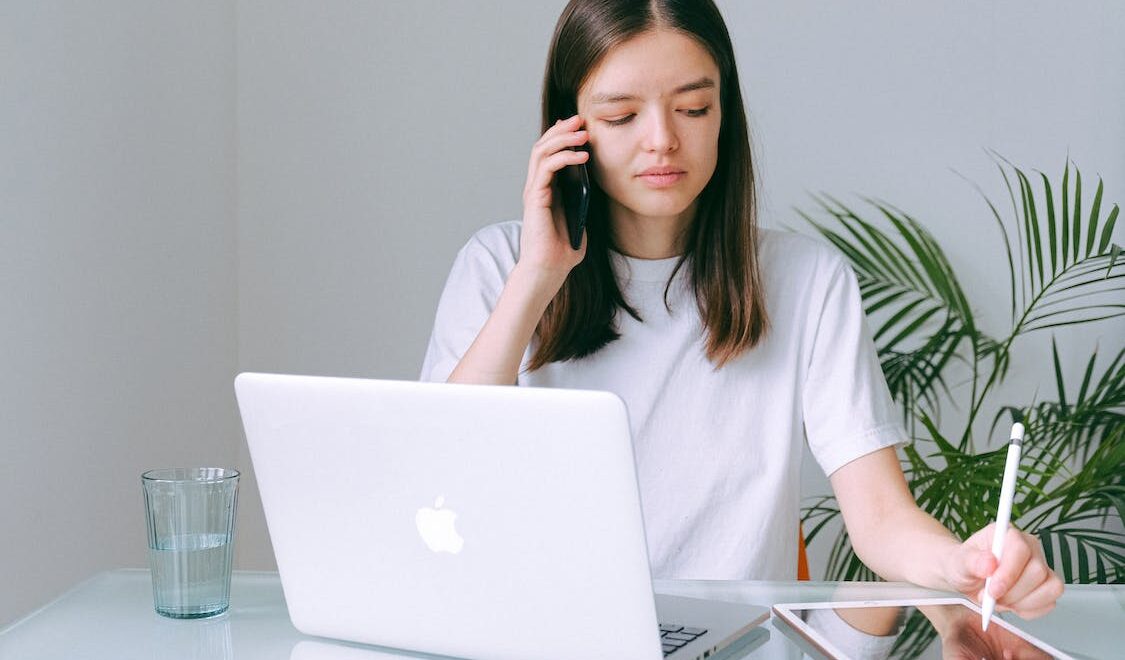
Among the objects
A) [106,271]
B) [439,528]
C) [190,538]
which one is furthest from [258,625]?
[106,271]

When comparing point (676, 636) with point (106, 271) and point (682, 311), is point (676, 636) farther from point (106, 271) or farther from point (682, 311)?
point (106, 271)

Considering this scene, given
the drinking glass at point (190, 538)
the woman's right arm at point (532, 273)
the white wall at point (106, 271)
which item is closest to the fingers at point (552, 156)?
the woman's right arm at point (532, 273)

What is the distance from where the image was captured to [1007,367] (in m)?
2.62

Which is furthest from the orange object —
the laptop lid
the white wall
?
the white wall

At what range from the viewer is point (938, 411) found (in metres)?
2.67

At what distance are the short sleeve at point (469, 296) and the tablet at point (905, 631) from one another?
739 mm

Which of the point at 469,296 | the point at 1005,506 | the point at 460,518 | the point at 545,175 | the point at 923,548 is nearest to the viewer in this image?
the point at 460,518

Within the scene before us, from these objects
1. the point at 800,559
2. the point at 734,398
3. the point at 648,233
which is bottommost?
the point at 800,559

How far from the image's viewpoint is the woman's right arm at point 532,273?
156 centimetres

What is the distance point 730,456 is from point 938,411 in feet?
3.90

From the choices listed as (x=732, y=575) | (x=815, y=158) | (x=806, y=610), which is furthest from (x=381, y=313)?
(x=806, y=610)

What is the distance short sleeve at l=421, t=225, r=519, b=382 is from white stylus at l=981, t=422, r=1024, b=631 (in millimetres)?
823

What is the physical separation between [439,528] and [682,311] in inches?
32.9

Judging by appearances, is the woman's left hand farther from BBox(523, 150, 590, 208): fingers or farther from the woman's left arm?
BBox(523, 150, 590, 208): fingers
